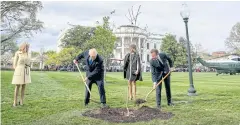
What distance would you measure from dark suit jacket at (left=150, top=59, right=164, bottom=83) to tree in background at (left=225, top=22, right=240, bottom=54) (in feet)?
201

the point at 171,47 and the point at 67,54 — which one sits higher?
the point at 171,47

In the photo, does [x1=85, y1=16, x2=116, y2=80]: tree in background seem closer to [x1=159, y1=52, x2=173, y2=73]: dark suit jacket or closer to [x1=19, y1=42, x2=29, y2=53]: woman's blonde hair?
[x1=19, y1=42, x2=29, y2=53]: woman's blonde hair

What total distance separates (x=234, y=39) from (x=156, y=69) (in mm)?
62862

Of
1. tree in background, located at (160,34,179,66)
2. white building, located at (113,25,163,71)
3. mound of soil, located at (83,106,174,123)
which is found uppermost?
tree in background, located at (160,34,179,66)

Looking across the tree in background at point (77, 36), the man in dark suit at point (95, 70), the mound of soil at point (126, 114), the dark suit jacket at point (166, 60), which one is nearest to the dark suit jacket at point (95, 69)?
the man in dark suit at point (95, 70)

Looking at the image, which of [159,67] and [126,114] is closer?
[126,114]

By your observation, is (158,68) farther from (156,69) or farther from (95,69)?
(95,69)

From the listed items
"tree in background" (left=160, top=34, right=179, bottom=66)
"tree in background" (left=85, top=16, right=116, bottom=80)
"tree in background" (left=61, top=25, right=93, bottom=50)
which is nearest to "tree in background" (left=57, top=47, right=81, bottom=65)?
"tree in background" (left=61, top=25, right=93, bottom=50)

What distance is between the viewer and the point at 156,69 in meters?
8.74

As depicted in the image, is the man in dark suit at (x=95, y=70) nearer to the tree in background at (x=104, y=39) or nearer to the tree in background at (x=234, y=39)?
the tree in background at (x=104, y=39)

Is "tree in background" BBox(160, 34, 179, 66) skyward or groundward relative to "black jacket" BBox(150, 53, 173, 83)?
skyward

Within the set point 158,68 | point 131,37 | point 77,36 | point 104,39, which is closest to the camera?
point 158,68

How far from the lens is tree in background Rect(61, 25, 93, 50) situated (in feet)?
260

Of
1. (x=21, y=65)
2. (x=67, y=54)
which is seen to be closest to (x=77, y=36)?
(x=67, y=54)
